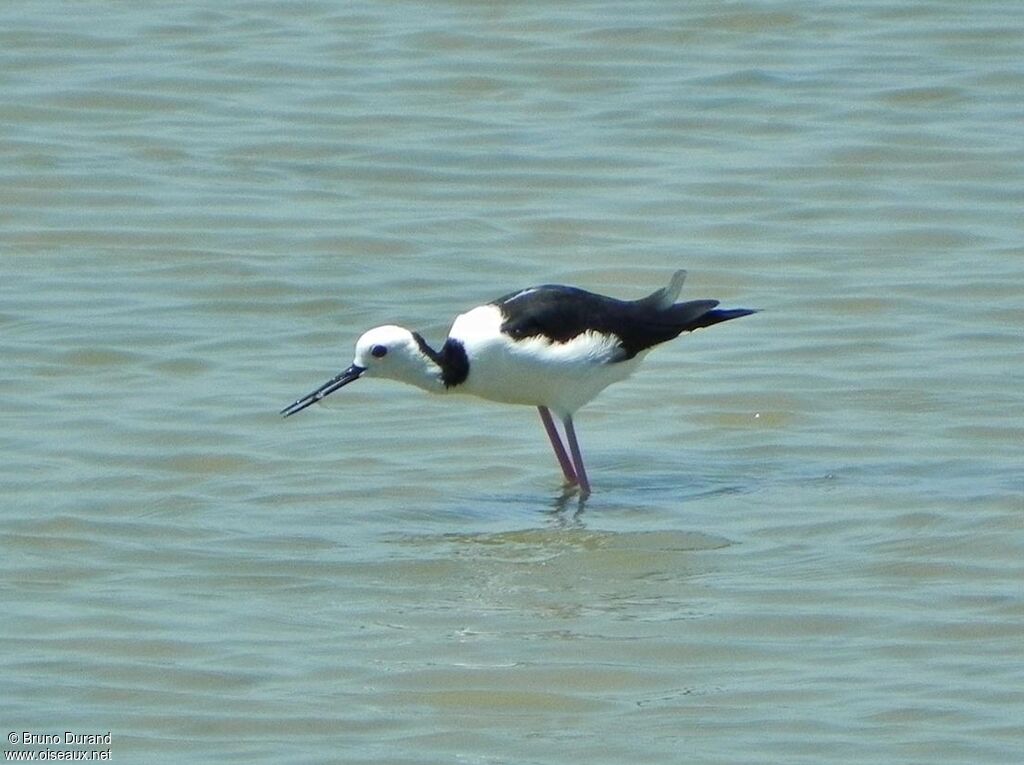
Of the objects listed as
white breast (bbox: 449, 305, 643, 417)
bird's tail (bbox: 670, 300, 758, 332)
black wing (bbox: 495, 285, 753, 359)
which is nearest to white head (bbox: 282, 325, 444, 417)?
white breast (bbox: 449, 305, 643, 417)

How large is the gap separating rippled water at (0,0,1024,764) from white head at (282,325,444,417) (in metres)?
0.35

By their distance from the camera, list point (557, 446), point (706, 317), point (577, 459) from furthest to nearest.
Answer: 1. point (706, 317)
2. point (557, 446)
3. point (577, 459)

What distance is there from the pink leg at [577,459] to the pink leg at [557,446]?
31 mm

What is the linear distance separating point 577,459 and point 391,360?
2.62 feet

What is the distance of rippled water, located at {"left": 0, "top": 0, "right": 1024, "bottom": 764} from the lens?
21.6 feet

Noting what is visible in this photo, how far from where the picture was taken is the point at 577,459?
8.91 metres

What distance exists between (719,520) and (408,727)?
2305 millimetres

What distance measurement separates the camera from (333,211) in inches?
488

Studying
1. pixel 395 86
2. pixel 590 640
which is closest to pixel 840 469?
pixel 590 640

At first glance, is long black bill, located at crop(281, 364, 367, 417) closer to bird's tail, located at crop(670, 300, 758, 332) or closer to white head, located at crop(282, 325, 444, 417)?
white head, located at crop(282, 325, 444, 417)

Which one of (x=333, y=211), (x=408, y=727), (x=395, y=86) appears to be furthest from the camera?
(x=395, y=86)

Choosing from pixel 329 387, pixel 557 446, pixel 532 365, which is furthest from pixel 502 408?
pixel 329 387

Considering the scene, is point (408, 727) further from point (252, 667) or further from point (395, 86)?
point (395, 86)

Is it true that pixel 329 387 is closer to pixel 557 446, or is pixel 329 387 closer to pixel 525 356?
pixel 525 356
